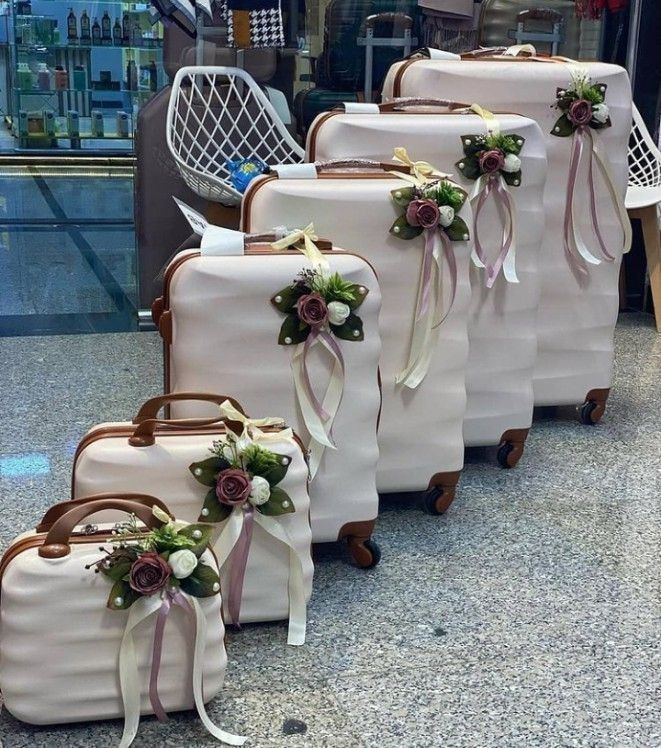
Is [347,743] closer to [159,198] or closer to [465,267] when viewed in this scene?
[465,267]

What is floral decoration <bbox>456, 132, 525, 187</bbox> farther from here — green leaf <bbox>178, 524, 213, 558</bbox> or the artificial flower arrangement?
green leaf <bbox>178, 524, 213, 558</bbox>

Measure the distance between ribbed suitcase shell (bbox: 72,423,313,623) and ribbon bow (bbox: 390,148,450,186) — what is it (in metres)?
0.64

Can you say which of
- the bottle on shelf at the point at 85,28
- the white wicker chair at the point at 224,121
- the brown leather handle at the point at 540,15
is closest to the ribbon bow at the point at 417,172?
the white wicker chair at the point at 224,121

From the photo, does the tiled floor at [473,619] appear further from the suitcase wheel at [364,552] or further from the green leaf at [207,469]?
the green leaf at [207,469]

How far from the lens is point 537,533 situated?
224 centimetres

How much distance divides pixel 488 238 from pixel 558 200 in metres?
0.36

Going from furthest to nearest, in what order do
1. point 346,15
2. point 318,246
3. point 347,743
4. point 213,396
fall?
1. point 346,15
2. point 318,246
3. point 213,396
4. point 347,743

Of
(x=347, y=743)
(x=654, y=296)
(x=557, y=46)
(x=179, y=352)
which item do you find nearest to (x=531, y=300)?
(x=179, y=352)

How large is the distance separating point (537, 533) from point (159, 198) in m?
2.04

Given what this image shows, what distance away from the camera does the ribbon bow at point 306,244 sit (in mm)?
1877

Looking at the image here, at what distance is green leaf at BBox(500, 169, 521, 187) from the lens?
2346 mm

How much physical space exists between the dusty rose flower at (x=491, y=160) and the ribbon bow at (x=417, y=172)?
13cm

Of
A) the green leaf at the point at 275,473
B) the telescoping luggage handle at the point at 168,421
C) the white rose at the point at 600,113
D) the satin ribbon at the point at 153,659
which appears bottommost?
the satin ribbon at the point at 153,659

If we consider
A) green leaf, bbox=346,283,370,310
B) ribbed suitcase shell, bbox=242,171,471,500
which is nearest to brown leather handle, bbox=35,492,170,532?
green leaf, bbox=346,283,370,310
